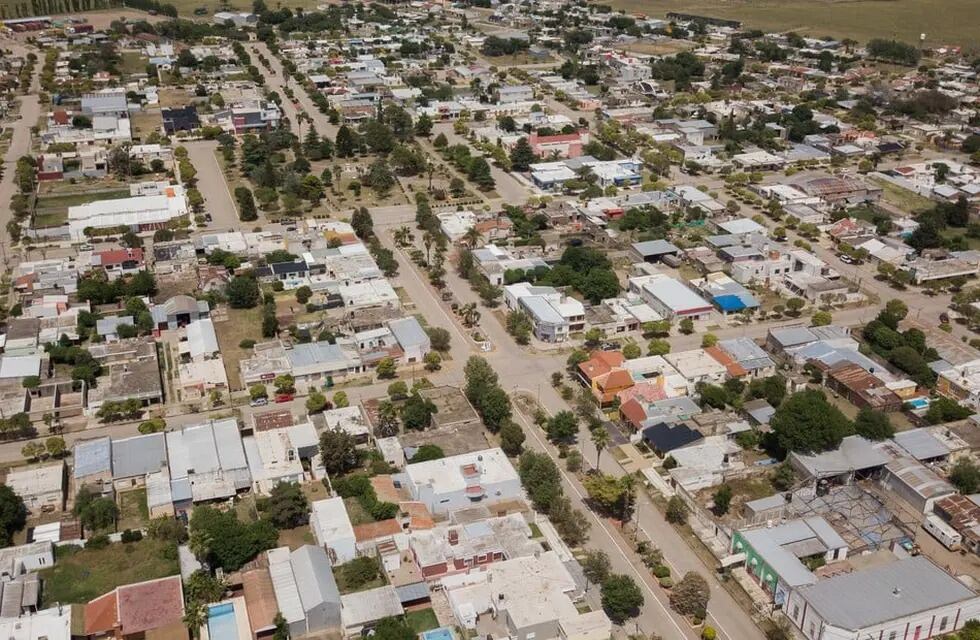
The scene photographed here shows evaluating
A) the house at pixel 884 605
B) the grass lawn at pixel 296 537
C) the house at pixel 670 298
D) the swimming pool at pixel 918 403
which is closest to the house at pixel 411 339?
the grass lawn at pixel 296 537

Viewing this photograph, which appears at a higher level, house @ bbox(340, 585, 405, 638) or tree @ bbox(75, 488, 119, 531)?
house @ bbox(340, 585, 405, 638)

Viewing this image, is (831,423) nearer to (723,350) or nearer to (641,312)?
(723,350)

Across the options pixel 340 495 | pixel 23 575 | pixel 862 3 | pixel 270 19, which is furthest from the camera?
pixel 862 3

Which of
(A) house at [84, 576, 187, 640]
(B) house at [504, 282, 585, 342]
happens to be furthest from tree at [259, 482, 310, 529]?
(B) house at [504, 282, 585, 342]

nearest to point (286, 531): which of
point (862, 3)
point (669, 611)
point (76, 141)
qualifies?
point (669, 611)

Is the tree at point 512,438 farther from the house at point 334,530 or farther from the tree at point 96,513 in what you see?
the tree at point 96,513

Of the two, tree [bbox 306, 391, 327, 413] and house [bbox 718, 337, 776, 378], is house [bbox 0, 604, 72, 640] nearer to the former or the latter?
tree [bbox 306, 391, 327, 413]

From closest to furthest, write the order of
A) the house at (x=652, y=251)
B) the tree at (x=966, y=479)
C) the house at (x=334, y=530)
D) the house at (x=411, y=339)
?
1. the house at (x=334, y=530)
2. the tree at (x=966, y=479)
3. the house at (x=411, y=339)
4. the house at (x=652, y=251)
